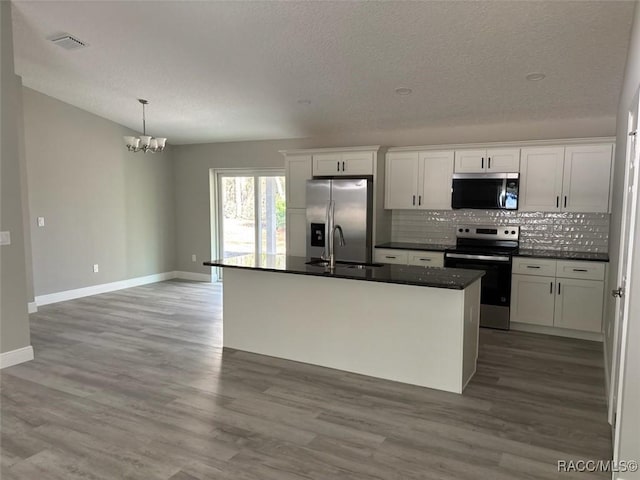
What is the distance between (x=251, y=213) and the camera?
775 cm

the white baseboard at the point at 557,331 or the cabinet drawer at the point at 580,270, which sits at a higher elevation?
the cabinet drawer at the point at 580,270

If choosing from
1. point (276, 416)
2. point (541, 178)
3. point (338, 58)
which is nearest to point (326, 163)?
point (338, 58)


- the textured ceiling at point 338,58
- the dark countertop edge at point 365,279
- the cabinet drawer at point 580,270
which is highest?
the textured ceiling at point 338,58

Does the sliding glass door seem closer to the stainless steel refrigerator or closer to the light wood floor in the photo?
the stainless steel refrigerator

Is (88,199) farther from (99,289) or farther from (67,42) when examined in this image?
(67,42)

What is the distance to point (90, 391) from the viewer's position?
3.45 meters

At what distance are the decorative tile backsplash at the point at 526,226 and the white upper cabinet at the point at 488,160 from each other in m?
0.61

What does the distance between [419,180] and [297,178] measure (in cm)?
174

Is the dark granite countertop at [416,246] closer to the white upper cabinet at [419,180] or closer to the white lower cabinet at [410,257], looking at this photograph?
the white lower cabinet at [410,257]

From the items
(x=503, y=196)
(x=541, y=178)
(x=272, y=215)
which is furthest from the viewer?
(x=272, y=215)

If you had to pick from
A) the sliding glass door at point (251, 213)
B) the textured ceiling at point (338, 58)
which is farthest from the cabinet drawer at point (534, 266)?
the sliding glass door at point (251, 213)

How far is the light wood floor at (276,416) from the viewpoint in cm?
249

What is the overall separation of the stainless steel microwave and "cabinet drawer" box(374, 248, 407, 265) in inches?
34.4

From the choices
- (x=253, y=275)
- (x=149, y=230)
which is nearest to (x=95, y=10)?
(x=253, y=275)
